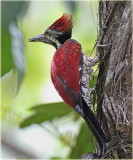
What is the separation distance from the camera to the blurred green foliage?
3754 mm

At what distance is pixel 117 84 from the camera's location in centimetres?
352

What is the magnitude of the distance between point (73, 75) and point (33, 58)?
174 centimetres

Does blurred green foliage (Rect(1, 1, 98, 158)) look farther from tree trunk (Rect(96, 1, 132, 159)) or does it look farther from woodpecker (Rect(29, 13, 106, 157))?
tree trunk (Rect(96, 1, 132, 159))

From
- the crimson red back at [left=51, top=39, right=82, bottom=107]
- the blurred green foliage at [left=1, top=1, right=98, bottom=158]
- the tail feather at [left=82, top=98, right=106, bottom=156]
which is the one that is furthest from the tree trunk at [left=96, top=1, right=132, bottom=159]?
the blurred green foliage at [left=1, top=1, right=98, bottom=158]

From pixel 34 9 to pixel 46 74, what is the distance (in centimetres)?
63

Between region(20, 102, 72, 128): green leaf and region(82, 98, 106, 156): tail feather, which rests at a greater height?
region(82, 98, 106, 156): tail feather

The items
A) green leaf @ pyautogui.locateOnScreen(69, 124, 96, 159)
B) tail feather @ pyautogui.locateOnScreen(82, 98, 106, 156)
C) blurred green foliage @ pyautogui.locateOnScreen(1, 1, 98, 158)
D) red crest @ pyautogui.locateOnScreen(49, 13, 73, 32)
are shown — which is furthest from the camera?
green leaf @ pyautogui.locateOnScreen(69, 124, 96, 159)

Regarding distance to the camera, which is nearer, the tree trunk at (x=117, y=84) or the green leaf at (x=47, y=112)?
the tree trunk at (x=117, y=84)

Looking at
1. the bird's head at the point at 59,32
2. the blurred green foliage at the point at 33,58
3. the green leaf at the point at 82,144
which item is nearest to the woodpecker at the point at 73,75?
the bird's head at the point at 59,32

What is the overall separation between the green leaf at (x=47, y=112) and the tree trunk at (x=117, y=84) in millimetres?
524

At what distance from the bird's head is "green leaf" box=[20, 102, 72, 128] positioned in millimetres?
434

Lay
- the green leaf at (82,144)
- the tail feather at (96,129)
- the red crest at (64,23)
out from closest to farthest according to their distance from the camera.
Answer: the tail feather at (96,129) → the red crest at (64,23) → the green leaf at (82,144)

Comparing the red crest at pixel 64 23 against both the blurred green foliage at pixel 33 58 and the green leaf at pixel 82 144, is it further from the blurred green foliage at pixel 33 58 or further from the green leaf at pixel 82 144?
the green leaf at pixel 82 144

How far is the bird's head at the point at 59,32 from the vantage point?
3926 millimetres
